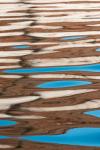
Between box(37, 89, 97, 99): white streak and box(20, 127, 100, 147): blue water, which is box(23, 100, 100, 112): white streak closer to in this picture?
box(37, 89, 97, 99): white streak

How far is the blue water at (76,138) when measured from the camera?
3080mm

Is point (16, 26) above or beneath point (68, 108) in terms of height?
beneath

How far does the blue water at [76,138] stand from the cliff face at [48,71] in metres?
0.04

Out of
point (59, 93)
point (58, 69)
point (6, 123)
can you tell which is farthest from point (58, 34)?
point (6, 123)

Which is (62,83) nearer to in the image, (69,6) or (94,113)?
(94,113)

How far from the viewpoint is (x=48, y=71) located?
15.0 ft

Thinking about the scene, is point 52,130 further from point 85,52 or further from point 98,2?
point 98,2

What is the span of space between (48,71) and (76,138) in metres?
1.48

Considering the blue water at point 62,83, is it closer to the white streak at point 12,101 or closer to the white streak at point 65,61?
the white streak at point 12,101

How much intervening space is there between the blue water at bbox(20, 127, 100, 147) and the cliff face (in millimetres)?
38

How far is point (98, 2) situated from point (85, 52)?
10.4 ft

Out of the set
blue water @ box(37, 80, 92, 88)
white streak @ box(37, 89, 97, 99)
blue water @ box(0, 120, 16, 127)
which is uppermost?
blue water @ box(0, 120, 16, 127)

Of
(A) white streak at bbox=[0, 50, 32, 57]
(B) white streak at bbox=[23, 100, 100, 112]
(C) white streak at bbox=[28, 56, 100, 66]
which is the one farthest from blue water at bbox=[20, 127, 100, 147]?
(A) white streak at bbox=[0, 50, 32, 57]

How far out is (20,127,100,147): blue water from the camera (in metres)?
3.08
